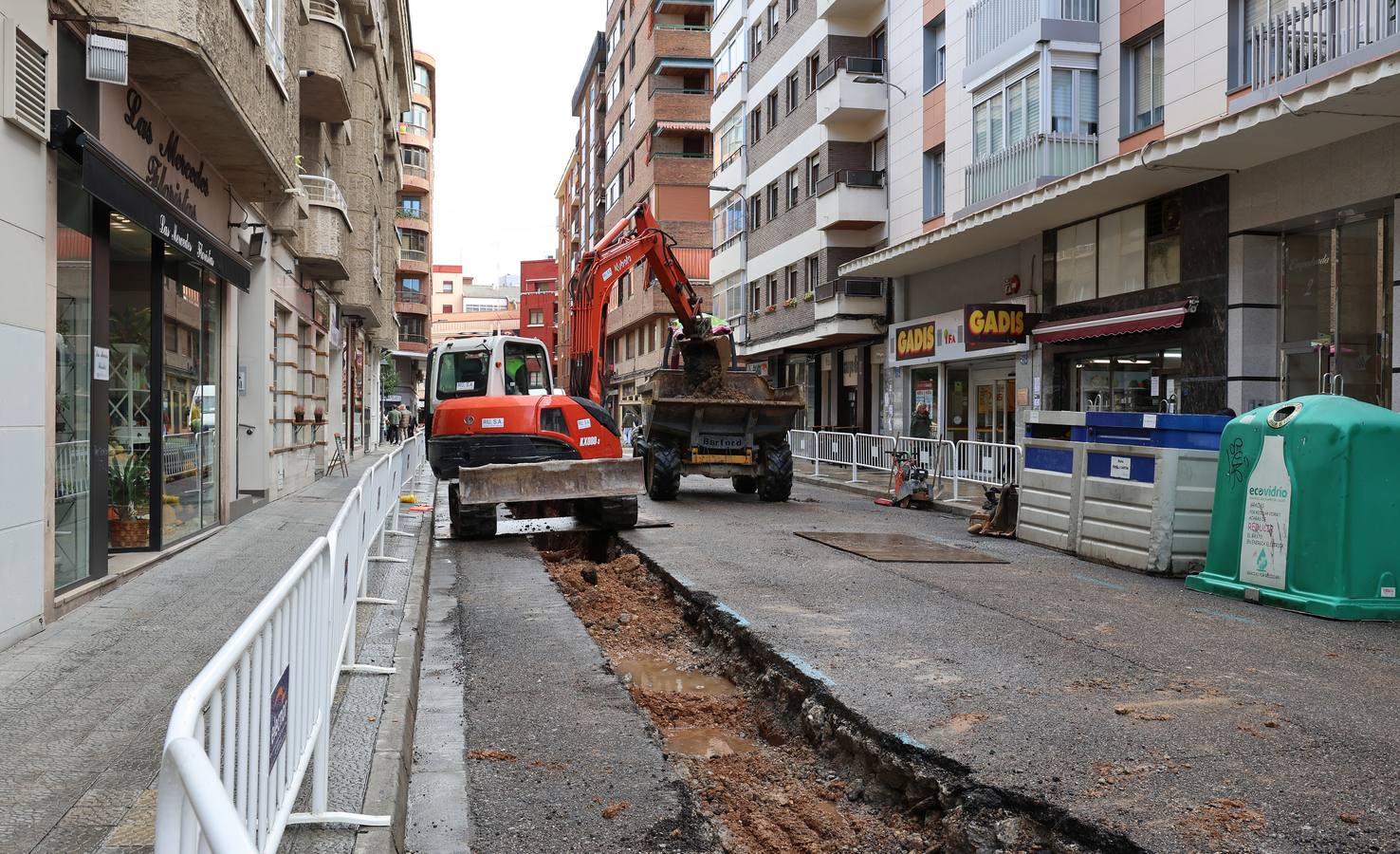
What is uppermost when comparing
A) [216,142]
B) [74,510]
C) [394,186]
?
[394,186]

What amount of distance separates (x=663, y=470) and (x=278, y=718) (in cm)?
1351

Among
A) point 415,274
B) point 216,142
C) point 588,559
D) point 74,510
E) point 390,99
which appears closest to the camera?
point 74,510

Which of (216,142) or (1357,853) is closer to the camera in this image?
(1357,853)

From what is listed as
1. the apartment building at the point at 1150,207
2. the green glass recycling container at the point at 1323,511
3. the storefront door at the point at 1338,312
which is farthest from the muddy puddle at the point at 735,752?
the storefront door at the point at 1338,312

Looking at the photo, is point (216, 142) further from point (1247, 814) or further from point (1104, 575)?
point (1247, 814)

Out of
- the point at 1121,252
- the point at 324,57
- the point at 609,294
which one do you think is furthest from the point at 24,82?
the point at 1121,252

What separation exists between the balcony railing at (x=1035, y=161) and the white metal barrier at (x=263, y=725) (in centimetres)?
1688

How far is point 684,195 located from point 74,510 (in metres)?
45.1

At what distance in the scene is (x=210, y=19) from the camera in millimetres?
8484

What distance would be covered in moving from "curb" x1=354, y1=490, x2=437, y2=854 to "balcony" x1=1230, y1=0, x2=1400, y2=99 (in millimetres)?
12222

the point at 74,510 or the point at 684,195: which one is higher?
the point at 684,195

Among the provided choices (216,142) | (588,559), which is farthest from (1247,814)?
(216,142)

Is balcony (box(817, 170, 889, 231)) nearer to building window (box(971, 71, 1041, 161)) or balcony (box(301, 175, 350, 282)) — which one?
building window (box(971, 71, 1041, 161))

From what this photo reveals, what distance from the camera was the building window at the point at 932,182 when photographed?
25125mm
